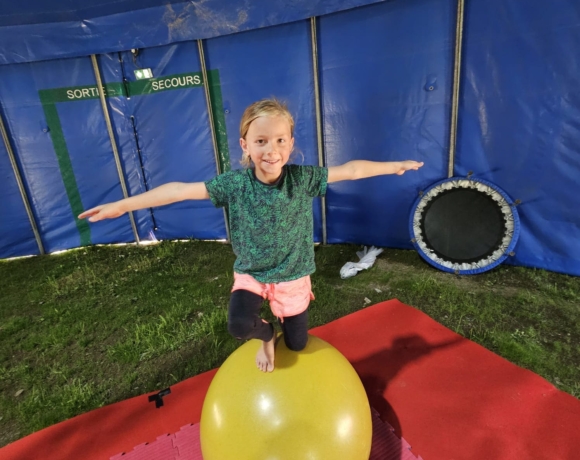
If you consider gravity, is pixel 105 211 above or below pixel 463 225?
above

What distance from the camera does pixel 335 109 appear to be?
499 centimetres

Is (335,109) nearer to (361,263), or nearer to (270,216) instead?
(361,263)

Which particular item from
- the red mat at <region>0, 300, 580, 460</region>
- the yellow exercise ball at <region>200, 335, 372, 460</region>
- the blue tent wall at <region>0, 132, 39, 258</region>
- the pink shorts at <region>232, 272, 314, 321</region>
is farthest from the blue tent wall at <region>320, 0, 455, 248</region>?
the blue tent wall at <region>0, 132, 39, 258</region>

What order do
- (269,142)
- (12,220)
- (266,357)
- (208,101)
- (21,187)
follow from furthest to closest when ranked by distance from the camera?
(12,220) → (21,187) → (208,101) → (266,357) → (269,142)

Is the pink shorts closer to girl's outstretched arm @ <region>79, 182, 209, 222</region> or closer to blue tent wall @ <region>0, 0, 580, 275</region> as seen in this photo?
girl's outstretched arm @ <region>79, 182, 209, 222</region>

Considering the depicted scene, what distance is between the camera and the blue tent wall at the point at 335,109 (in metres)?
3.95

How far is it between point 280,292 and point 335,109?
347cm

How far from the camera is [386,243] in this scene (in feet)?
17.5

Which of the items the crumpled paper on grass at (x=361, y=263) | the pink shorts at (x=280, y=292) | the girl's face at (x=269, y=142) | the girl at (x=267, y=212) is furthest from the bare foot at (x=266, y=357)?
the crumpled paper on grass at (x=361, y=263)

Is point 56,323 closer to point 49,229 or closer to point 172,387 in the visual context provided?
point 172,387

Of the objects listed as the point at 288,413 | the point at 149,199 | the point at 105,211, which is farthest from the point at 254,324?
the point at 105,211

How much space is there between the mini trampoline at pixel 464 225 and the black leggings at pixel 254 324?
113 inches

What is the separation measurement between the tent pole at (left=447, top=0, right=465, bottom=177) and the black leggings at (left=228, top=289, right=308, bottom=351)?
3249 mm

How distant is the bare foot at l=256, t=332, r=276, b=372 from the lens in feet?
6.65
